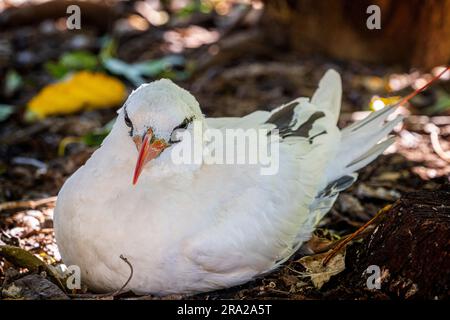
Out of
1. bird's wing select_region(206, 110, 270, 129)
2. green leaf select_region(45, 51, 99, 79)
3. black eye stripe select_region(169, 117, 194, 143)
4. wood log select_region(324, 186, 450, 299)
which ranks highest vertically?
black eye stripe select_region(169, 117, 194, 143)

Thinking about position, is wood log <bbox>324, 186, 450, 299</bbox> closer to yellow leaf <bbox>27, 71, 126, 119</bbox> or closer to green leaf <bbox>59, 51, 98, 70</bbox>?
yellow leaf <bbox>27, 71, 126, 119</bbox>

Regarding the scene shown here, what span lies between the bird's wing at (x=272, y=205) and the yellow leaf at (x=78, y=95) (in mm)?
2604

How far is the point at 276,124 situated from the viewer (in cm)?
491

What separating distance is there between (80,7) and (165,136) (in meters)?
5.43

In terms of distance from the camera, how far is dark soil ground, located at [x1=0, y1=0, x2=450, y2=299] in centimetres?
479

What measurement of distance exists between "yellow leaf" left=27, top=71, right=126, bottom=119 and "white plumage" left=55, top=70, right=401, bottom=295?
3.01 m

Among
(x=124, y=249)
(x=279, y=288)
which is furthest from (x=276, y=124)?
(x=124, y=249)

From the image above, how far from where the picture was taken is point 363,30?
771 cm

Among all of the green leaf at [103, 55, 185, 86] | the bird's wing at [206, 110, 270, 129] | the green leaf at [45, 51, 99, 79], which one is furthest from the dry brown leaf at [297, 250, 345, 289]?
the green leaf at [45, 51, 99, 79]

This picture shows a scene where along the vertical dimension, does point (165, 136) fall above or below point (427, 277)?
above

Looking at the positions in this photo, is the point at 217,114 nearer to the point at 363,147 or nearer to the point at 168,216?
the point at 363,147

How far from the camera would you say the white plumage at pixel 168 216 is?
3.88 metres

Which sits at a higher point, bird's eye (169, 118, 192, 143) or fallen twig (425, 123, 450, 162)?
bird's eye (169, 118, 192, 143)
